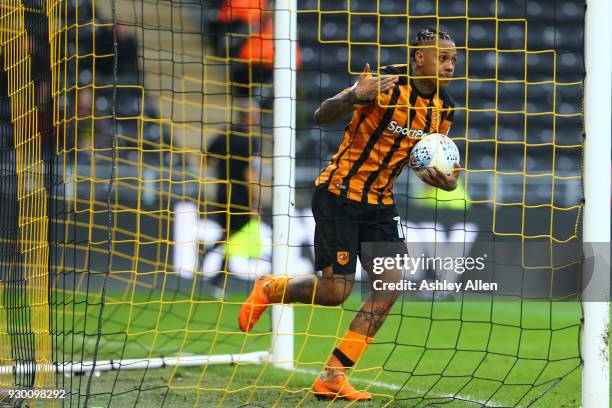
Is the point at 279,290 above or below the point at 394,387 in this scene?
above

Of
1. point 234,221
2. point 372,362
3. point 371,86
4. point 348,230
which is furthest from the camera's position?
point 234,221

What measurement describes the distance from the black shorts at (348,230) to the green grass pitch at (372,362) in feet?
1.10

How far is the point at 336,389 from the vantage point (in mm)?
4629

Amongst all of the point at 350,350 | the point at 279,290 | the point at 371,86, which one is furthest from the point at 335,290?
the point at 371,86

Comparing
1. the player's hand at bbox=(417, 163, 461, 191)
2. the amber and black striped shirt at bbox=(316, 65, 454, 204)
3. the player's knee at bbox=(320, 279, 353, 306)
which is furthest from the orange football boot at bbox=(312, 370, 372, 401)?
the player's hand at bbox=(417, 163, 461, 191)

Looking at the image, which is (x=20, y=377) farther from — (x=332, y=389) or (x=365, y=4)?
(x=365, y=4)

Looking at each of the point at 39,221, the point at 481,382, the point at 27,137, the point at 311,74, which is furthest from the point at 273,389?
the point at 311,74

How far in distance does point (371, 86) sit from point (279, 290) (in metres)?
1.29

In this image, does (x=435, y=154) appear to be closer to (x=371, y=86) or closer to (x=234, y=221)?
(x=371, y=86)

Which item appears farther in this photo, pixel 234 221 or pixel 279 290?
pixel 234 221

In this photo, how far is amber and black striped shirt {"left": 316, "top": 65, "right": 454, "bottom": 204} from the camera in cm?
468

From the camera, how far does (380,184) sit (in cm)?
480

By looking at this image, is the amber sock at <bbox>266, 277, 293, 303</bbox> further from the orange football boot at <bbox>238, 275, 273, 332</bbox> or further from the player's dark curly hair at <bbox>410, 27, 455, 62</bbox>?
the player's dark curly hair at <bbox>410, 27, 455, 62</bbox>

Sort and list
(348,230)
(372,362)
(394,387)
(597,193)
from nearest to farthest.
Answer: (597,193), (348,230), (394,387), (372,362)
